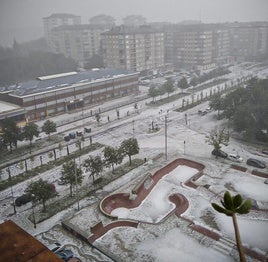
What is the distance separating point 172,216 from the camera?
23188 mm

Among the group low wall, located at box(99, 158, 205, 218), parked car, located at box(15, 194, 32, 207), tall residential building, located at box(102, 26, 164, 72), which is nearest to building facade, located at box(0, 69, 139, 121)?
tall residential building, located at box(102, 26, 164, 72)

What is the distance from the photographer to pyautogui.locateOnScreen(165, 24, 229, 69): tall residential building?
96.2 metres

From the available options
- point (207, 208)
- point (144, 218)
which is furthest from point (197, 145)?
point (144, 218)

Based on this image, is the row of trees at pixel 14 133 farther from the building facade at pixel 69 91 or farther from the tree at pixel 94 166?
the tree at pixel 94 166

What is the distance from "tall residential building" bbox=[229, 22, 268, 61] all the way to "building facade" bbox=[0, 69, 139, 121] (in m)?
66.6

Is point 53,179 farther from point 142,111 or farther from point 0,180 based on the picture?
point 142,111

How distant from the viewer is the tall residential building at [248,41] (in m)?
114

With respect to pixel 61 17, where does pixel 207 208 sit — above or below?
below

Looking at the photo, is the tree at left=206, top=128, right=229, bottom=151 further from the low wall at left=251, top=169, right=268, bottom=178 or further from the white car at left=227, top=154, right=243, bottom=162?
the low wall at left=251, top=169, right=268, bottom=178

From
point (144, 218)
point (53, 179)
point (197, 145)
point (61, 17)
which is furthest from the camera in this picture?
point (61, 17)

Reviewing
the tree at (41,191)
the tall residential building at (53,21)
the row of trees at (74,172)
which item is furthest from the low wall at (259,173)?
the tall residential building at (53,21)

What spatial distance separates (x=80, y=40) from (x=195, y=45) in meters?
43.2

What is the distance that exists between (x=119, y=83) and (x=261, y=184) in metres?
41.1

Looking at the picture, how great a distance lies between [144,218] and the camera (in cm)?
2330
